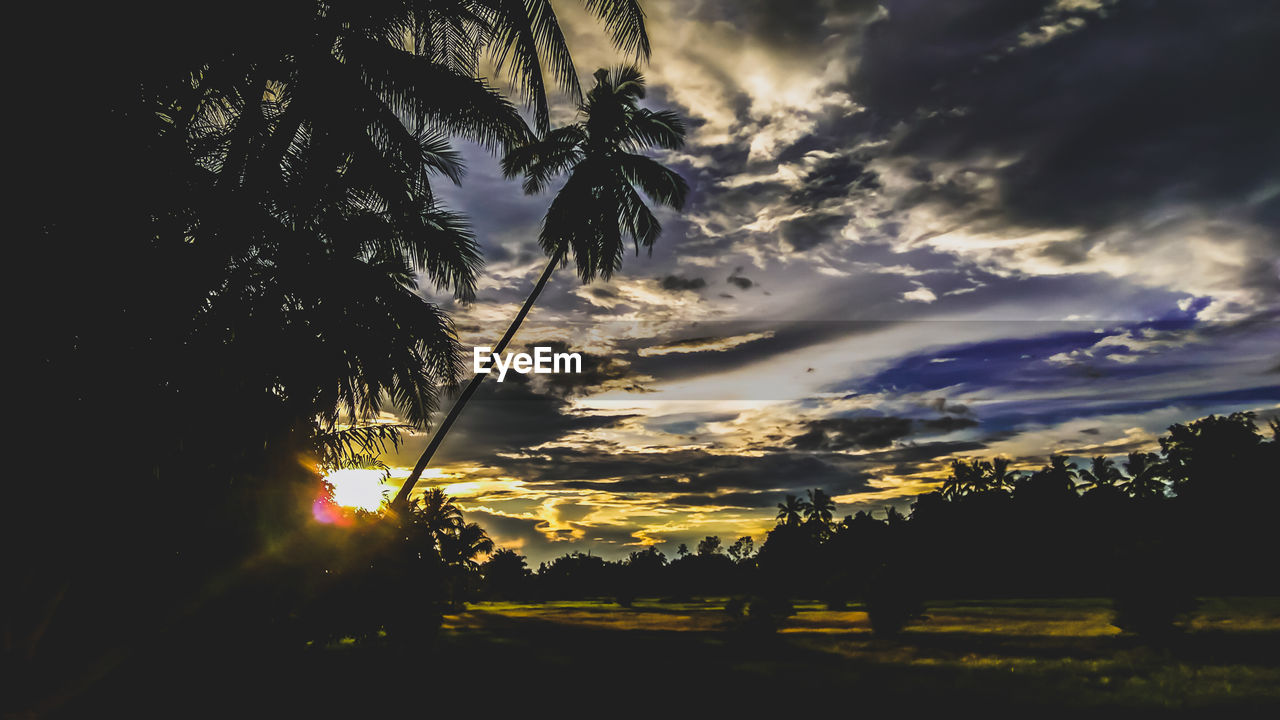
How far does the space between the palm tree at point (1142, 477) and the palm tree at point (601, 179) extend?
69.6 meters

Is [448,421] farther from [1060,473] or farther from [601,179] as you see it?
[1060,473]

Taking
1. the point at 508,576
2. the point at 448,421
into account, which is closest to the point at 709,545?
the point at 508,576

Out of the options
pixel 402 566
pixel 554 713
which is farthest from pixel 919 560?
pixel 402 566

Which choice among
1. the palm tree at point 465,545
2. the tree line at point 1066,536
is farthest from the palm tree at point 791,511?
the palm tree at point 465,545

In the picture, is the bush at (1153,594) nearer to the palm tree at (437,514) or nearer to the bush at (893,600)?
the bush at (893,600)

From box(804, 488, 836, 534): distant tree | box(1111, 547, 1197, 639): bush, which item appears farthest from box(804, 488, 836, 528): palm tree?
box(1111, 547, 1197, 639): bush

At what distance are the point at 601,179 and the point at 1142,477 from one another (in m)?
75.3

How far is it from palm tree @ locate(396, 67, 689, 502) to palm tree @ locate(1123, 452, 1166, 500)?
228 ft

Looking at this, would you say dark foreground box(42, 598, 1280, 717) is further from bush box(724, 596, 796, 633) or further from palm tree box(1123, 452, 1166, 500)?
palm tree box(1123, 452, 1166, 500)

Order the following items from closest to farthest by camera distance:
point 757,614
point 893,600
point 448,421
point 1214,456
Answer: point 448,421, point 893,600, point 757,614, point 1214,456

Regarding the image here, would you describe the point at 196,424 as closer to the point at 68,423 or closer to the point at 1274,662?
the point at 68,423

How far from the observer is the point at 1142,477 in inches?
2554

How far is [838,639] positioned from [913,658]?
7571 millimetres

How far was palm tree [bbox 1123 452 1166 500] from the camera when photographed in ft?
208
